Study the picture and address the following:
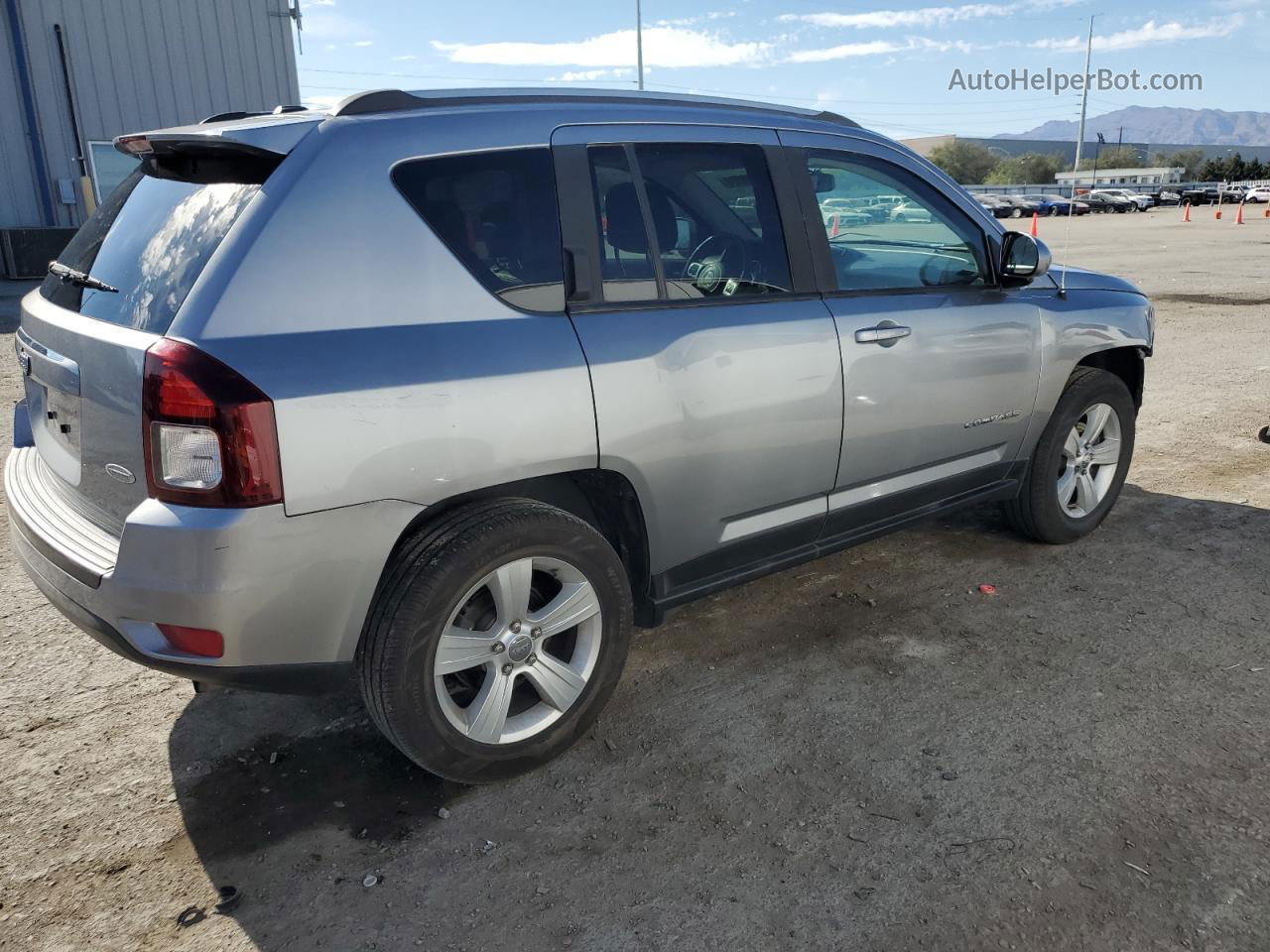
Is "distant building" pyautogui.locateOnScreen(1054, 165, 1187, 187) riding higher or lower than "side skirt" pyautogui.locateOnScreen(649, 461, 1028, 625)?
higher

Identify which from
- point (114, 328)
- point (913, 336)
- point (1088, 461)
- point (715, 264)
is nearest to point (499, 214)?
point (715, 264)

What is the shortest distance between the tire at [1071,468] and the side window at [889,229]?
864 millimetres

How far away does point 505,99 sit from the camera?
290 cm

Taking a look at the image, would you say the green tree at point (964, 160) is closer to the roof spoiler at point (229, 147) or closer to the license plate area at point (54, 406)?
the roof spoiler at point (229, 147)

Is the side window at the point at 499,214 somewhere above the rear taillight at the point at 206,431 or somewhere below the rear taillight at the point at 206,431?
above

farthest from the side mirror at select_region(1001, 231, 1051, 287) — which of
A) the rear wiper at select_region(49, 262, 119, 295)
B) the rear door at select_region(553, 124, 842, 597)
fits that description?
the rear wiper at select_region(49, 262, 119, 295)

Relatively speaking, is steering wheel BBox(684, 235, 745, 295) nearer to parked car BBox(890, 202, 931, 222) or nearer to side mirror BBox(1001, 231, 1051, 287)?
parked car BBox(890, 202, 931, 222)

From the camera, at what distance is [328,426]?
2381 mm

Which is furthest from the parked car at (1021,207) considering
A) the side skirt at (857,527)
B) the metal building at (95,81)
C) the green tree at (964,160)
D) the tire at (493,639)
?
the tire at (493,639)

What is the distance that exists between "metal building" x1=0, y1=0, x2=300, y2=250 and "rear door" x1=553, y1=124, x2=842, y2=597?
19.9 m

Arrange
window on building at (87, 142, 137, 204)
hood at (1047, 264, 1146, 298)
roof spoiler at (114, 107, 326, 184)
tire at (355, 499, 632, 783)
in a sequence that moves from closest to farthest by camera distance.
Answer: roof spoiler at (114, 107, 326, 184)
tire at (355, 499, 632, 783)
hood at (1047, 264, 1146, 298)
window on building at (87, 142, 137, 204)

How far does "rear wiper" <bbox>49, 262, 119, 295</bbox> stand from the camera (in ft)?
8.83

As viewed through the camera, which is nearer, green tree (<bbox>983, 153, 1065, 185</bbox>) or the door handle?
the door handle

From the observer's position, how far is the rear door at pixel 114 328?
243 centimetres
